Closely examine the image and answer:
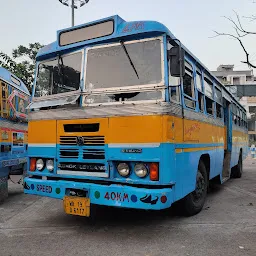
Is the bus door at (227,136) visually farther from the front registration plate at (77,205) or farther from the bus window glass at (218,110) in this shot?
the front registration plate at (77,205)

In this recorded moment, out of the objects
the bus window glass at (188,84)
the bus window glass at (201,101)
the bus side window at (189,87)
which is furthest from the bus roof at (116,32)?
the bus window glass at (201,101)

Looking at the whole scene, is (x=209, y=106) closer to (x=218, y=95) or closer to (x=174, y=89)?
(x=218, y=95)

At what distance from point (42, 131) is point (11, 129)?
7.41 feet

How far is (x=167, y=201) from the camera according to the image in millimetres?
3930

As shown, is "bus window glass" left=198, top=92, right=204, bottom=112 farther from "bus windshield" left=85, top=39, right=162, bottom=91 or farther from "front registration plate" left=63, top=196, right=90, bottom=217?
"front registration plate" left=63, top=196, right=90, bottom=217

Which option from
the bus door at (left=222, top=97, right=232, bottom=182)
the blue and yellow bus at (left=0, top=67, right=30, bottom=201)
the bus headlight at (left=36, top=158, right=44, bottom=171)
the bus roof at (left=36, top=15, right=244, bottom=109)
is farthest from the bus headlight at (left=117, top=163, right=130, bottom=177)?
the bus door at (left=222, top=97, right=232, bottom=182)

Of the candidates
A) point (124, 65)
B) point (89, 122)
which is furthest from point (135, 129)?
point (124, 65)

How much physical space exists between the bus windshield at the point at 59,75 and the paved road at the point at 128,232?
210 cm

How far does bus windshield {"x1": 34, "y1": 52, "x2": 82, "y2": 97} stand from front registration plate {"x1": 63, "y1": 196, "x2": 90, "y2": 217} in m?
Result: 1.62

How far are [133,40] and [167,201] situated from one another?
2.26 m

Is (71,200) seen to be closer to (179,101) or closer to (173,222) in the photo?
(173,222)

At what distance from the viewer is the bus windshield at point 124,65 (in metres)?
4.24

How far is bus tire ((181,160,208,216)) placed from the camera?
5.08m

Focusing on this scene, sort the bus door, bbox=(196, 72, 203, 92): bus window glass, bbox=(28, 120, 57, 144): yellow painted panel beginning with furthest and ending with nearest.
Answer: the bus door < bbox=(196, 72, 203, 92): bus window glass < bbox=(28, 120, 57, 144): yellow painted panel
